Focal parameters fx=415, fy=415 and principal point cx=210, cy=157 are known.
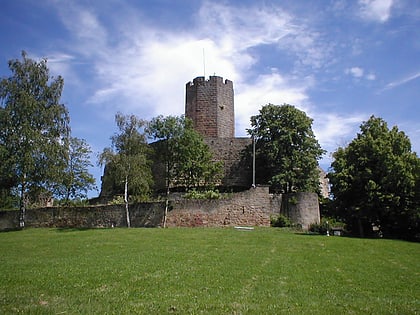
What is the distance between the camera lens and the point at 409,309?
321 inches

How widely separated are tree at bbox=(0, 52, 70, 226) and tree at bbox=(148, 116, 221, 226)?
6626 mm

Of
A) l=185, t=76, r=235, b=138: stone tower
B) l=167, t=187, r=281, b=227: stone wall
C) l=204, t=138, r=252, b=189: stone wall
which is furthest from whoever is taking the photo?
l=185, t=76, r=235, b=138: stone tower

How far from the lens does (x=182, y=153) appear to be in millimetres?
32062

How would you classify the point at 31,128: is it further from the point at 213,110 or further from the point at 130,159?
the point at 213,110

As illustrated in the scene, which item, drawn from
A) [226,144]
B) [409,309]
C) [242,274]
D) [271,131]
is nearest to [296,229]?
Answer: [271,131]

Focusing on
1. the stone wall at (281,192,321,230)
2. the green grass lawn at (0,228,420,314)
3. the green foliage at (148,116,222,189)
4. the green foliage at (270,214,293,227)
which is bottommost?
the green grass lawn at (0,228,420,314)

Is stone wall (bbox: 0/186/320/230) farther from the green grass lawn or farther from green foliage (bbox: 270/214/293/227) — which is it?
the green grass lawn

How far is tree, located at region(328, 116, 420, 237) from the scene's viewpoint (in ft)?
83.4

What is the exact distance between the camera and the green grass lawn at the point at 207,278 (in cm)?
801

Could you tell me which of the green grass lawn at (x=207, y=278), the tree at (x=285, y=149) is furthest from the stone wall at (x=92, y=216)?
the tree at (x=285, y=149)

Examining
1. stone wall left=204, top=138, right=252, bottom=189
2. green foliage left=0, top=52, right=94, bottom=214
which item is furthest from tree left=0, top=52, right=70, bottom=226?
stone wall left=204, top=138, right=252, bottom=189

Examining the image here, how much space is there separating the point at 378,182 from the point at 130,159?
15987 millimetres

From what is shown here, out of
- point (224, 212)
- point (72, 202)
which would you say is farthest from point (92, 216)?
point (224, 212)

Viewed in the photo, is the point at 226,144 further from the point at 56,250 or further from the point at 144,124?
the point at 56,250
